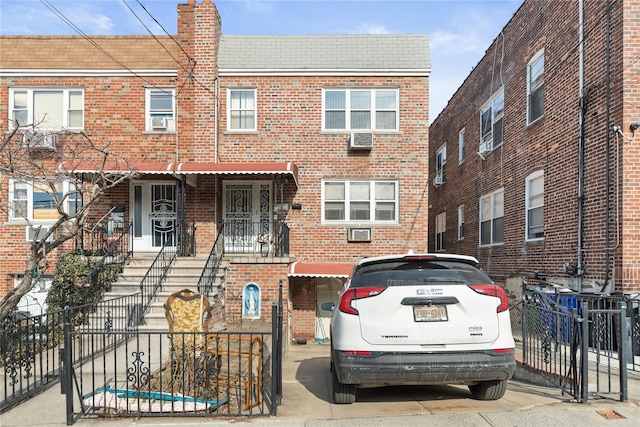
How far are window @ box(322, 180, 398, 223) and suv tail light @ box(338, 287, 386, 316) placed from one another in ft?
29.2

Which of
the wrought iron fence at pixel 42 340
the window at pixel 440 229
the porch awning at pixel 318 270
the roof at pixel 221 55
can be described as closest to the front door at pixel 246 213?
the porch awning at pixel 318 270

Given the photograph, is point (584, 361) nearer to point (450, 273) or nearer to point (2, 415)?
point (450, 273)

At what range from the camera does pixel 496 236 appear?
15594 millimetres

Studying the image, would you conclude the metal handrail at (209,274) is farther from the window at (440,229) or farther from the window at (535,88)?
the window at (440,229)

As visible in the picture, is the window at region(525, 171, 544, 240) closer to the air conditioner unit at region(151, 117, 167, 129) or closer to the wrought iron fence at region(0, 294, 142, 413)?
the wrought iron fence at region(0, 294, 142, 413)

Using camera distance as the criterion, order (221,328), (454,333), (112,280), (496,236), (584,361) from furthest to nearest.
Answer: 1. (496,236)
2. (112,280)
3. (221,328)
4. (584,361)
5. (454,333)

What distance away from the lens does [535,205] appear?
12.8 m

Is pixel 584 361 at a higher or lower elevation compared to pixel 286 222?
lower

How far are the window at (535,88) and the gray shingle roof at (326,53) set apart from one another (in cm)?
272

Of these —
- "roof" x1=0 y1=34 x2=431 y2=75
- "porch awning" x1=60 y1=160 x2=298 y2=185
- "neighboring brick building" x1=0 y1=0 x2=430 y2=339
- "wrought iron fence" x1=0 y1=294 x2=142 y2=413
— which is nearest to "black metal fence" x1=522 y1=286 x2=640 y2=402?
"wrought iron fence" x1=0 y1=294 x2=142 y2=413

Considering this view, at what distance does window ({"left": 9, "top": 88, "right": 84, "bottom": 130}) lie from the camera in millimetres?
14180

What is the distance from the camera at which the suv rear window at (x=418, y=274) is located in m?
5.03

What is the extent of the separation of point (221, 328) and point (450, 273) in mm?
6769

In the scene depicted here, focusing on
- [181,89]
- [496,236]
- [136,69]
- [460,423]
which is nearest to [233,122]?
[181,89]
